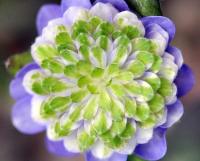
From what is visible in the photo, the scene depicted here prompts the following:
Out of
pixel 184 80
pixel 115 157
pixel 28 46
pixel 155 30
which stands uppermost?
pixel 155 30

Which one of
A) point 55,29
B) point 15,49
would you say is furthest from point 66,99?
point 15,49

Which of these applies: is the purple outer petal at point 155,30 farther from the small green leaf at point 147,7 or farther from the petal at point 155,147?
the petal at point 155,147

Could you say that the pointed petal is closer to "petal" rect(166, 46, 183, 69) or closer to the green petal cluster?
the green petal cluster

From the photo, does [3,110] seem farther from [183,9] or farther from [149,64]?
[149,64]

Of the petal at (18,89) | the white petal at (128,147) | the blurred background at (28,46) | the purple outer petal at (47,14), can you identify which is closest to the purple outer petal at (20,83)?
the petal at (18,89)

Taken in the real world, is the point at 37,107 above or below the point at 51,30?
below

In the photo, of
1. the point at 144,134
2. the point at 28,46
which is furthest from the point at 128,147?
the point at 28,46

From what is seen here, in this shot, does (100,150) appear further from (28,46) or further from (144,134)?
(28,46)
